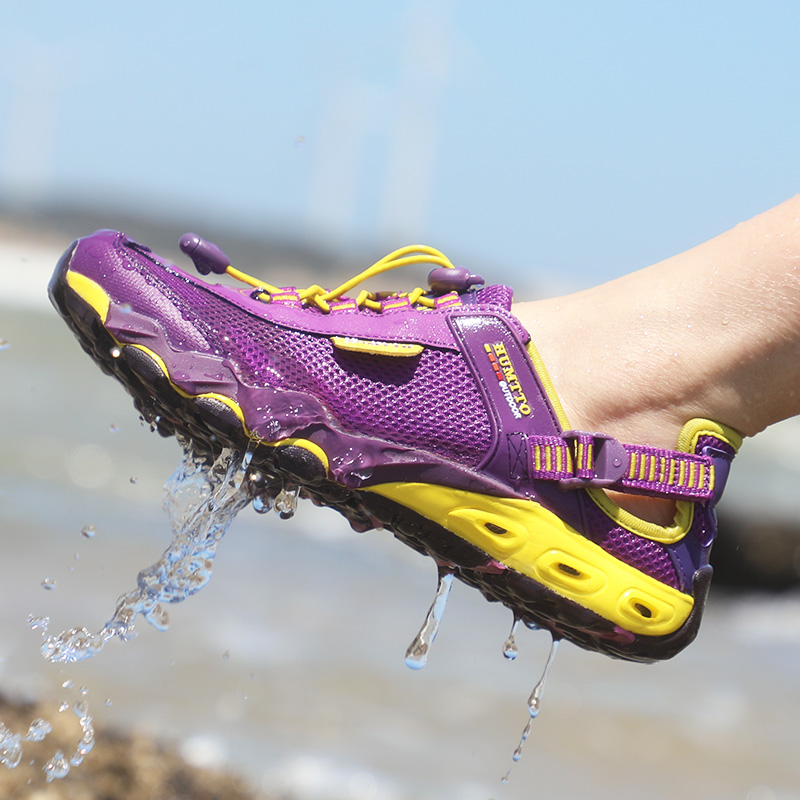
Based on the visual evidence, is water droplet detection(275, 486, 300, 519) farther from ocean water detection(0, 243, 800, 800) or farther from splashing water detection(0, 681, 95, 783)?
splashing water detection(0, 681, 95, 783)

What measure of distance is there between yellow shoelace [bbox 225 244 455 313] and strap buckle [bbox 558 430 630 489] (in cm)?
30

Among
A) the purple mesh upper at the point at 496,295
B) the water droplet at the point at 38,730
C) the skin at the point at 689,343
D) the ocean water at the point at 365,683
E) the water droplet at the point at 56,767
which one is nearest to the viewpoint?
the skin at the point at 689,343

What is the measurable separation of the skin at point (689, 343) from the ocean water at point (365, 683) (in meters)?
0.82

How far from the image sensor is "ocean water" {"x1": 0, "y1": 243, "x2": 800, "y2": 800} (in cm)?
215

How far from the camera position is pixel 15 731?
6.25 ft

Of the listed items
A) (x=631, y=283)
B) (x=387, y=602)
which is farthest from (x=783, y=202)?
(x=387, y=602)

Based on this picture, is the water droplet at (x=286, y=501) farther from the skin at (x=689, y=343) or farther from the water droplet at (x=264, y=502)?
the skin at (x=689, y=343)

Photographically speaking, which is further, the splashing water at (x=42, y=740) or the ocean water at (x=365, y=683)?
the ocean water at (x=365, y=683)

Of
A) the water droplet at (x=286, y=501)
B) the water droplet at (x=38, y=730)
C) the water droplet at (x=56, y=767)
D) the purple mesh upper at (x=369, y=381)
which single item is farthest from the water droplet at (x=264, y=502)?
the water droplet at (x=38, y=730)

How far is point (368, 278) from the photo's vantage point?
144 centimetres

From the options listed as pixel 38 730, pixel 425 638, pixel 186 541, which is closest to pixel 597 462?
pixel 425 638

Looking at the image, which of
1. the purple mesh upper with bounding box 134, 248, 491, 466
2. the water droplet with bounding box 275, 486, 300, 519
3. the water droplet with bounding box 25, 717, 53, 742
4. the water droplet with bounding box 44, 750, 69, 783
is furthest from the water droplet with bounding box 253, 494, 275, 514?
the water droplet with bounding box 25, 717, 53, 742

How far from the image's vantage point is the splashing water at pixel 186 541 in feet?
4.75

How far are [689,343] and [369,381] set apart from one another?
1.37ft
